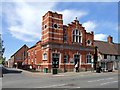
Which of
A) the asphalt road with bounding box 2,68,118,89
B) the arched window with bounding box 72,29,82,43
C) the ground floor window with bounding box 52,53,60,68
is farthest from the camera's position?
Result: the arched window with bounding box 72,29,82,43

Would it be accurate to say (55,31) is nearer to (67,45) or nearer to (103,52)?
(67,45)

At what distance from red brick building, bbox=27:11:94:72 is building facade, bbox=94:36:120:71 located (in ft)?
11.5

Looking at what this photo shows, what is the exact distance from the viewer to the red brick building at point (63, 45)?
131 feet

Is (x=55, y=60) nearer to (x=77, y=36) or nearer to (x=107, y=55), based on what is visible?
(x=77, y=36)

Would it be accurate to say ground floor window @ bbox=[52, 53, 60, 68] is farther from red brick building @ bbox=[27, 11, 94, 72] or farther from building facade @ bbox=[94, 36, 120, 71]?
building facade @ bbox=[94, 36, 120, 71]

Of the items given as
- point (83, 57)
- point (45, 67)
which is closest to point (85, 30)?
point (83, 57)

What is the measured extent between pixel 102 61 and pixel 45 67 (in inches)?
571

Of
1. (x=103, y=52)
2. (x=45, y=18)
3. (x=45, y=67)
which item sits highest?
(x=45, y=18)

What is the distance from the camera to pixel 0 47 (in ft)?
237

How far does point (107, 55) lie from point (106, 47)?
3.62 m

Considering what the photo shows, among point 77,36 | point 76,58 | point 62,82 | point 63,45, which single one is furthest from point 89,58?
point 62,82

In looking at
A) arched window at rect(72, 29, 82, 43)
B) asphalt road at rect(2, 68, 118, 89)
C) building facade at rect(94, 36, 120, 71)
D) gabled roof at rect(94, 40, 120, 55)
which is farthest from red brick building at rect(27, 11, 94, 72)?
asphalt road at rect(2, 68, 118, 89)

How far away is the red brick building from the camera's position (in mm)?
40062

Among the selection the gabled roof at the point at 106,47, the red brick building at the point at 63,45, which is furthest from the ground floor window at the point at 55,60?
the gabled roof at the point at 106,47
